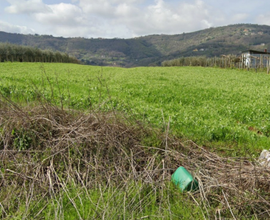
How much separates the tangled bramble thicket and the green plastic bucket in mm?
97

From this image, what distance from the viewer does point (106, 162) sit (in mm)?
4227

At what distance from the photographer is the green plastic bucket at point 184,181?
11.6ft

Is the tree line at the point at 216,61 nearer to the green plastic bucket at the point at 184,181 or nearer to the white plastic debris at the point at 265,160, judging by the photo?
the white plastic debris at the point at 265,160

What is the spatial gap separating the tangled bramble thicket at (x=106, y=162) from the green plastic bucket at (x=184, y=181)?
0.32ft

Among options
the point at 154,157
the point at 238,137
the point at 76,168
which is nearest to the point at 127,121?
the point at 154,157

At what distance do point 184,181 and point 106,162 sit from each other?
1418mm

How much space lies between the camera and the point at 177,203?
3281 mm

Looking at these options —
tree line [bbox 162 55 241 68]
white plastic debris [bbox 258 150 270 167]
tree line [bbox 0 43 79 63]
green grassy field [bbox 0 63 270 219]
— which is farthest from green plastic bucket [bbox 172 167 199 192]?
tree line [bbox 0 43 79 63]

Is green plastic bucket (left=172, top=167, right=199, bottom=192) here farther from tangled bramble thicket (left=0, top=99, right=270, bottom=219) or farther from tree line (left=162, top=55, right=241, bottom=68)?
tree line (left=162, top=55, right=241, bottom=68)

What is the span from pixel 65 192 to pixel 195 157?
2.48m

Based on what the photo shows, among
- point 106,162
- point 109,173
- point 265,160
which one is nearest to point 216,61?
point 265,160

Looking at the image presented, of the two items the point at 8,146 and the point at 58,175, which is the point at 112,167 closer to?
the point at 58,175

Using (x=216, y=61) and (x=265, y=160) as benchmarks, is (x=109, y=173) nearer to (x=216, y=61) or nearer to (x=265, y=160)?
(x=265, y=160)

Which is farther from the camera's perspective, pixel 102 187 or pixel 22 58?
pixel 22 58
